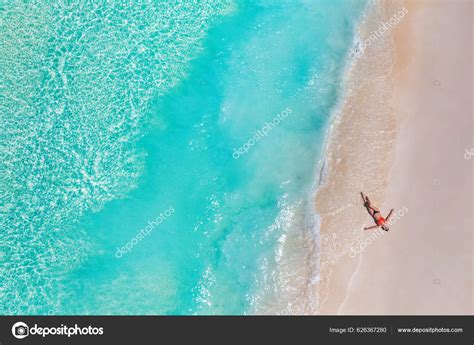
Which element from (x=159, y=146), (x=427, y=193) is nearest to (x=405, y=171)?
(x=427, y=193)

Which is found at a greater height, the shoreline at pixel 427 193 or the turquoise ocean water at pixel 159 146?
the turquoise ocean water at pixel 159 146

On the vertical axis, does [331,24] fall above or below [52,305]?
above

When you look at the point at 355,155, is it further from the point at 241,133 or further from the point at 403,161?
the point at 241,133

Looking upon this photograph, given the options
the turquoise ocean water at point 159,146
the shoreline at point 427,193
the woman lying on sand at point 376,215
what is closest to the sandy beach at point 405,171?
the shoreline at point 427,193

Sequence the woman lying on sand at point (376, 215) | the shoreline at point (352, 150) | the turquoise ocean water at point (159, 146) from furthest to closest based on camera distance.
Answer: the turquoise ocean water at point (159, 146) < the shoreline at point (352, 150) < the woman lying on sand at point (376, 215)

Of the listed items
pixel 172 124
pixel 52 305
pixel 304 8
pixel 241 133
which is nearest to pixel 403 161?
pixel 241 133

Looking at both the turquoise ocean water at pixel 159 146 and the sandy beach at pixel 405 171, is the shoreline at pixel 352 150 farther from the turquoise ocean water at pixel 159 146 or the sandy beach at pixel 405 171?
the turquoise ocean water at pixel 159 146
